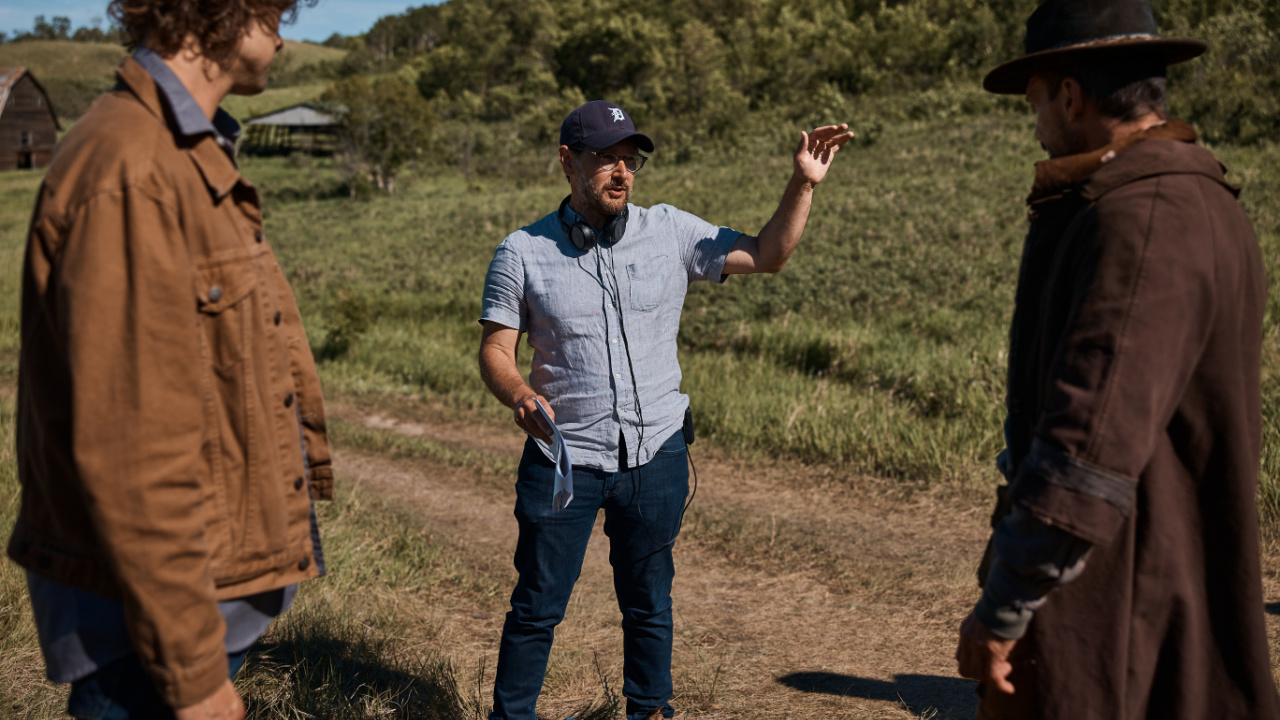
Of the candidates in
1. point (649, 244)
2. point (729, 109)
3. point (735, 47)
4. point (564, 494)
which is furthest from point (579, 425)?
point (735, 47)

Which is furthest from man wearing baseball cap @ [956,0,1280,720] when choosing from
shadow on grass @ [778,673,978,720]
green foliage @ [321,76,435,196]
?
green foliage @ [321,76,435,196]

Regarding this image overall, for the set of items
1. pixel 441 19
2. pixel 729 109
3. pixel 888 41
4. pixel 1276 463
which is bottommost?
pixel 1276 463

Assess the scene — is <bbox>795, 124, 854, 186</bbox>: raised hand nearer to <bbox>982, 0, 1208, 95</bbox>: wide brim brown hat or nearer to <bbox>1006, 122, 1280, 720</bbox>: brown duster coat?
<bbox>982, 0, 1208, 95</bbox>: wide brim brown hat

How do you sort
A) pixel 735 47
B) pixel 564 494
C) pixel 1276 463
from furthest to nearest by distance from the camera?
pixel 735 47, pixel 1276 463, pixel 564 494

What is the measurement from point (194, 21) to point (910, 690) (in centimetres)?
381

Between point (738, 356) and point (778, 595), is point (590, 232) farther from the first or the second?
point (738, 356)

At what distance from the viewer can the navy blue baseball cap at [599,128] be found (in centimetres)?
318

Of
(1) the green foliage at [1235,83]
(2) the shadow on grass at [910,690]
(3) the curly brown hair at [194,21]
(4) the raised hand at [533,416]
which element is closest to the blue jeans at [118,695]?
(3) the curly brown hair at [194,21]

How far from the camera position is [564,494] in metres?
3.00

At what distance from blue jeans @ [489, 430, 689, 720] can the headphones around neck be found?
2.37 ft

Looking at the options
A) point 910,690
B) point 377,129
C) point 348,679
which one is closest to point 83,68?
point 377,129

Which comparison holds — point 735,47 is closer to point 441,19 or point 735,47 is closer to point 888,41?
point 888,41

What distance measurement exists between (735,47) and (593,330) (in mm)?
57898

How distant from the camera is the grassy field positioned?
4117mm
